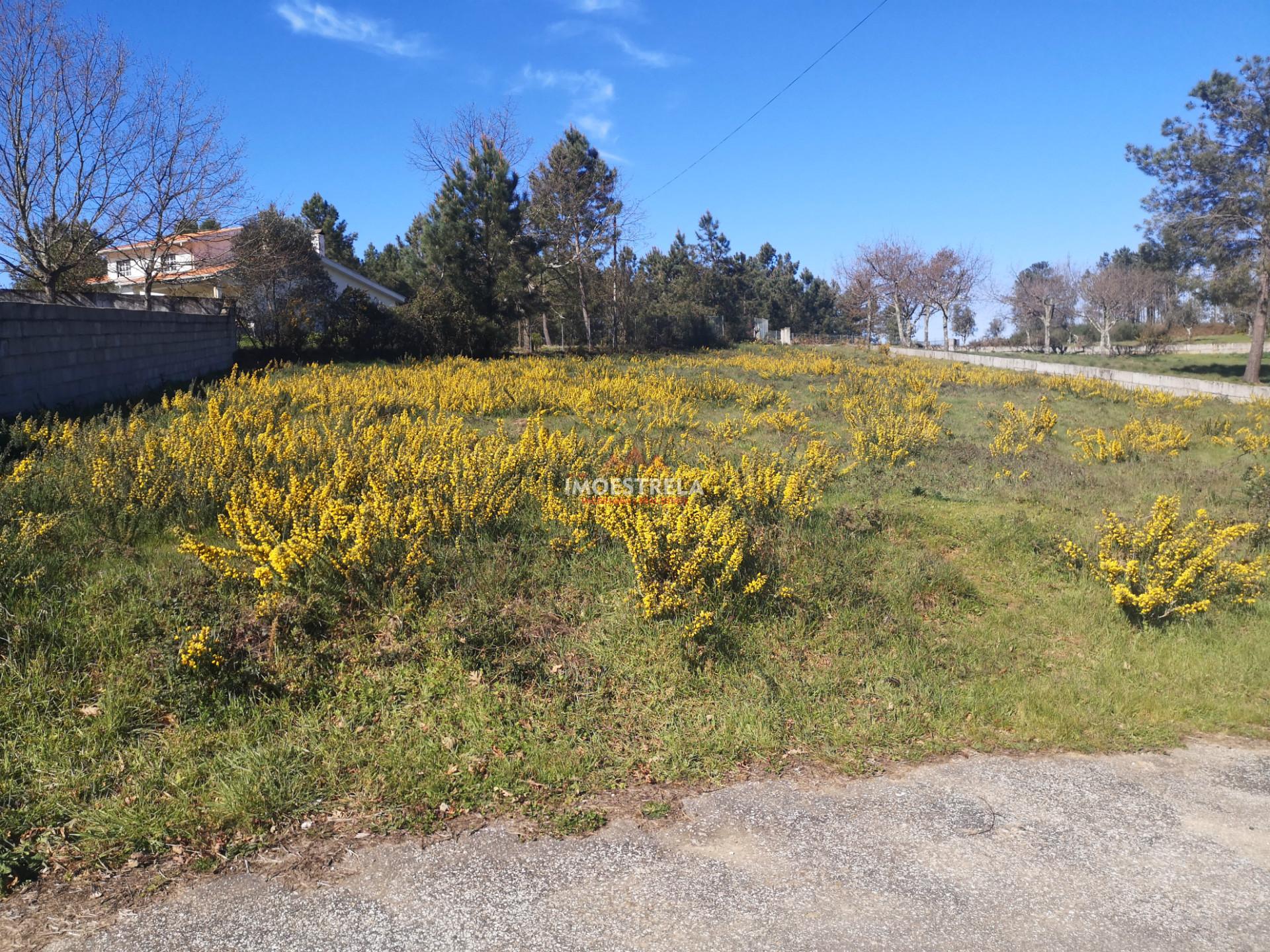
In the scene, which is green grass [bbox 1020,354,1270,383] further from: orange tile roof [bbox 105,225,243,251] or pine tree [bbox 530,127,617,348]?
orange tile roof [bbox 105,225,243,251]

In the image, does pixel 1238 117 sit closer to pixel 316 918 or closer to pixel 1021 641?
pixel 1021 641

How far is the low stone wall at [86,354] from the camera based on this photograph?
7.61m

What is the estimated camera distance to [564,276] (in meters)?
32.7

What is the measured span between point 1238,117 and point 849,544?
1269 inches

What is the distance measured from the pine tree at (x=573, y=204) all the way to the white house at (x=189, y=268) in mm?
8099

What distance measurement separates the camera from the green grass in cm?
3006

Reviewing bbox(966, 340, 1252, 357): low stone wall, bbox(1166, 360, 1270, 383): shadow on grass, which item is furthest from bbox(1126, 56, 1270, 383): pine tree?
bbox(966, 340, 1252, 357): low stone wall

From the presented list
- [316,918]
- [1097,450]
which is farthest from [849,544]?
[1097,450]

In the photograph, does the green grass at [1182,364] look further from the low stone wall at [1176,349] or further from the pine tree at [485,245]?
the pine tree at [485,245]

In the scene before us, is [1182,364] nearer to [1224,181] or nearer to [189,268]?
[1224,181]

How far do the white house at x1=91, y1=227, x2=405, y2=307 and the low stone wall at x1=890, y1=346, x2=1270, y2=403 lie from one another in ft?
75.0

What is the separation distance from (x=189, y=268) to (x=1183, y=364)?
137ft

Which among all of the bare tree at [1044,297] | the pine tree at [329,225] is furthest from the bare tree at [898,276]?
the pine tree at [329,225]

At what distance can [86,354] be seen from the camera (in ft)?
30.1
